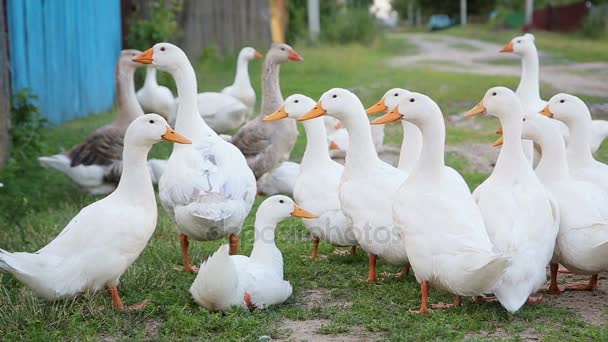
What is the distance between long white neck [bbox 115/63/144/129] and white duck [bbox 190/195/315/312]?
12.2 ft

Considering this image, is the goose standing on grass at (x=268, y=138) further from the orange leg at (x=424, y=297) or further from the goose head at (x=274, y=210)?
the orange leg at (x=424, y=297)

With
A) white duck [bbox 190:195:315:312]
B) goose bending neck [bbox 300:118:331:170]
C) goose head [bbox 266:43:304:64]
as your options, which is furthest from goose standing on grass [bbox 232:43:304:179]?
white duck [bbox 190:195:315:312]

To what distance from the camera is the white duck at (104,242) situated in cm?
466

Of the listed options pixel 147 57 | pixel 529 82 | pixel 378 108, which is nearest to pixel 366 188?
pixel 378 108

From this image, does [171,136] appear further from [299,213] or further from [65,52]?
[65,52]

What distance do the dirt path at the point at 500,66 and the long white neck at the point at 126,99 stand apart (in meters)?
7.81

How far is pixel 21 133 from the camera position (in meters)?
8.78

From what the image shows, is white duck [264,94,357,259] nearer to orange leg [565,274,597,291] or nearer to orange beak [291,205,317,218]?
orange beak [291,205,317,218]

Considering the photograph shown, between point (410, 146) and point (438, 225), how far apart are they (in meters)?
1.54

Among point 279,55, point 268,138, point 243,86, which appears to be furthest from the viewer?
point 243,86

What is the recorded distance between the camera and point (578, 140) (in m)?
5.83

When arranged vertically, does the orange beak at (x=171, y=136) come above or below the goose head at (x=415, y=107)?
below

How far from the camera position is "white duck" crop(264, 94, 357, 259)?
5984mm

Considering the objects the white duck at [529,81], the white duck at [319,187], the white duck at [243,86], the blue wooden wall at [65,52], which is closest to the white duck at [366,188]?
the white duck at [319,187]
